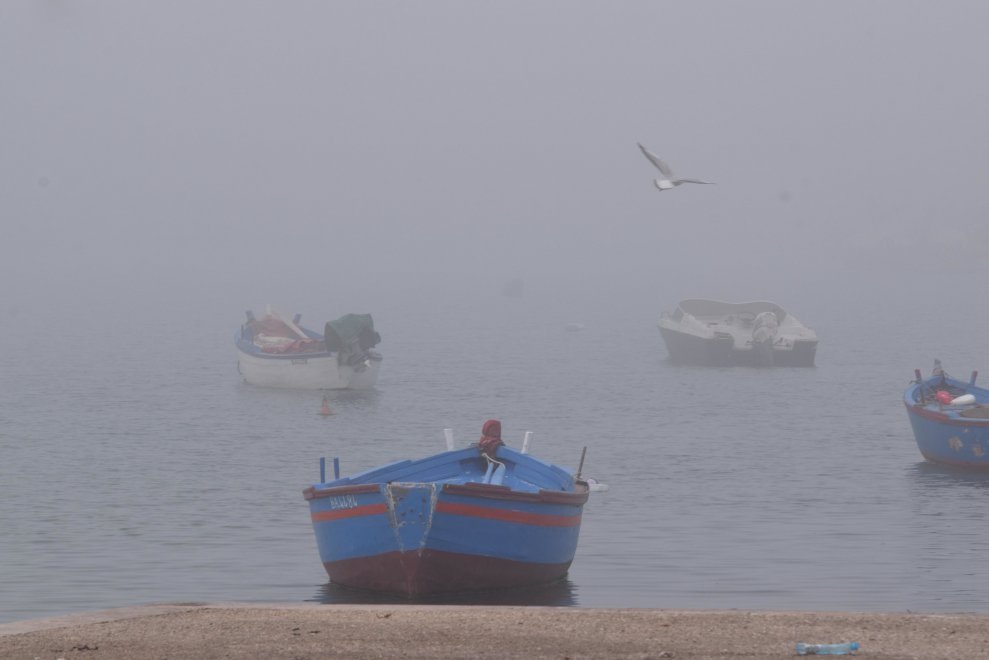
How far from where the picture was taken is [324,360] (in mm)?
65375

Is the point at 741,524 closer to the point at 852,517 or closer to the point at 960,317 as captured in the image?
the point at 852,517

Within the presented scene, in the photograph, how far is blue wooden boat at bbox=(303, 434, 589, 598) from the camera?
20.3 metres

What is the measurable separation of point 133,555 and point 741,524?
43.3ft

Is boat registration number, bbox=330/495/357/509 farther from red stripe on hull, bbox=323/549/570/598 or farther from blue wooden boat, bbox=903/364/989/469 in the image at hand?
blue wooden boat, bbox=903/364/989/469

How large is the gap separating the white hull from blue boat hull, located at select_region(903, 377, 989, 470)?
31.2 meters

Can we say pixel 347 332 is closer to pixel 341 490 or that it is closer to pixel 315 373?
pixel 315 373

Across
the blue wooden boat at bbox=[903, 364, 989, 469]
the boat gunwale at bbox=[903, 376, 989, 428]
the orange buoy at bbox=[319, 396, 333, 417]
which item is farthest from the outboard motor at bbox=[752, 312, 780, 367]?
the blue wooden boat at bbox=[903, 364, 989, 469]

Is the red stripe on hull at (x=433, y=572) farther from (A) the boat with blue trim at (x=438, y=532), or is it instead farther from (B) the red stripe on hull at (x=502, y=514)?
(B) the red stripe on hull at (x=502, y=514)

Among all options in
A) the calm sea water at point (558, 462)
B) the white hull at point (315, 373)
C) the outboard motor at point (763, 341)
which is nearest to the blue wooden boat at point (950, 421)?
the calm sea water at point (558, 462)

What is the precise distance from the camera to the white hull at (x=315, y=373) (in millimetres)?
65500

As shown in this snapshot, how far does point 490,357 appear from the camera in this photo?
10219 centimetres

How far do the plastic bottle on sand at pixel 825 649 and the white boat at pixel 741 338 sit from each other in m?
71.9

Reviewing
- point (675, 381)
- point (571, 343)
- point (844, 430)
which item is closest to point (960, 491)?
point (844, 430)

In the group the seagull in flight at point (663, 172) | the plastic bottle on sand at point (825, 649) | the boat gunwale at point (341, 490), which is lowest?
the boat gunwale at point (341, 490)
